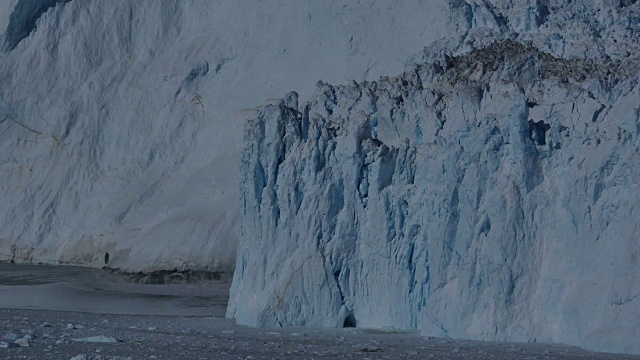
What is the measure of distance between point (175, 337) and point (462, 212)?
4955 millimetres

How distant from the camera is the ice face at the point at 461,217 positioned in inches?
653

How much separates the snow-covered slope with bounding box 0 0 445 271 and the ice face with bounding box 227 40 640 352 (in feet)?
34.5

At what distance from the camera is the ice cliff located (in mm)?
16594

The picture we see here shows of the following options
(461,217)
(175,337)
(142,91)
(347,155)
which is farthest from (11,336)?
(142,91)

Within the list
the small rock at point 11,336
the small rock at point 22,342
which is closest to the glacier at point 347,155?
the small rock at point 11,336

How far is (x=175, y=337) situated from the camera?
57.7ft

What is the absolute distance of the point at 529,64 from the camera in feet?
77.7

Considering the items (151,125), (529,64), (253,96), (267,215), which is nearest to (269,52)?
(253,96)

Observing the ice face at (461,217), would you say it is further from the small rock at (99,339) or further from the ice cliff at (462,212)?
the small rock at (99,339)

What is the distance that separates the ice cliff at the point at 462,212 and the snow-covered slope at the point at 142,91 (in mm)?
9981

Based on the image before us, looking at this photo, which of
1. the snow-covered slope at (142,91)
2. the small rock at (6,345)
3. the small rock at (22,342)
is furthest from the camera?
the snow-covered slope at (142,91)

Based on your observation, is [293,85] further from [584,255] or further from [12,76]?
[584,255]

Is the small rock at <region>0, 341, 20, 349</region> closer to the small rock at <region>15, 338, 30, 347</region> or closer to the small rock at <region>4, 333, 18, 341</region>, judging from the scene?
the small rock at <region>15, 338, 30, 347</region>

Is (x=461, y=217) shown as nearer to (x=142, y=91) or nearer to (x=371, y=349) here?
(x=371, y=349)
